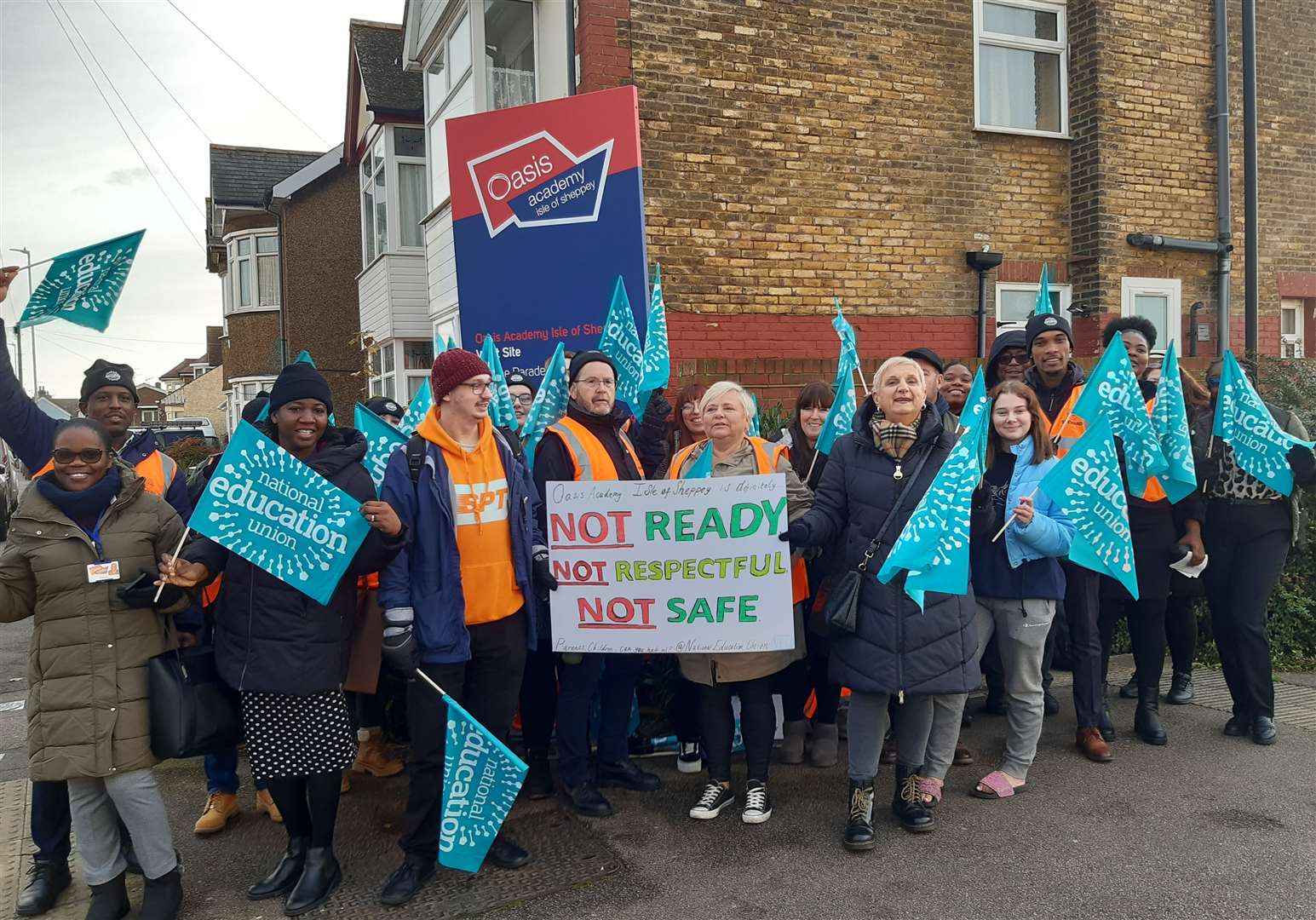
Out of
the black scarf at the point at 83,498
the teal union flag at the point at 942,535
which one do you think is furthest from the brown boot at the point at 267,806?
the teal union flag at the point at 942,535

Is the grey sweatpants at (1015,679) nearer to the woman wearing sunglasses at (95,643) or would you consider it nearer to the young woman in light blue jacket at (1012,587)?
the young woman in light blue jacket at (1012,587)

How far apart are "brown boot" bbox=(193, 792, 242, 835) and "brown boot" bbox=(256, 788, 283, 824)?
0.10 meters

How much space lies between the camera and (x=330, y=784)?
3.88m

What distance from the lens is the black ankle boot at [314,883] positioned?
149 inches

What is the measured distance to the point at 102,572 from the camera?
3.57 meters

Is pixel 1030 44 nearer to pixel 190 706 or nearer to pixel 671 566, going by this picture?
pixel 671 566

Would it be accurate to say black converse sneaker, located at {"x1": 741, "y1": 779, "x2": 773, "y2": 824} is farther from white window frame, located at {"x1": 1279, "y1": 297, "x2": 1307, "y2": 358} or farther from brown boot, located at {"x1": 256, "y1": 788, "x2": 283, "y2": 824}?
white window frame, located at {"x1": 1279, "y1": 297, "x2": 1307, "y2": 358}

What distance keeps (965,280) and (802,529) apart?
697 cm

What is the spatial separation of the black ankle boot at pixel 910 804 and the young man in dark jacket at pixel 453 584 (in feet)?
5.25

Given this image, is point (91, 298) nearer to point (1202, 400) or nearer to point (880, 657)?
point (880, 657)

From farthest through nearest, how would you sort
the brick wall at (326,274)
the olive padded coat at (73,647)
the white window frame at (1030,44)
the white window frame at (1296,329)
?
the brick wall at (326,274) → the white window frame at (1296,329) → the white window frame at (1030,44) → the olive padded coat at (73,647)

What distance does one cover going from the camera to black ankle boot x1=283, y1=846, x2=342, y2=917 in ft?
12.4

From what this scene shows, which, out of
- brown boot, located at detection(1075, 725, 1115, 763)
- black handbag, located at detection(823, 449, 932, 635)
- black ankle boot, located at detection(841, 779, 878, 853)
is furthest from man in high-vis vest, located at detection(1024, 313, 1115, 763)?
black ankle boot, located at detection(841, 779, 878, 853)

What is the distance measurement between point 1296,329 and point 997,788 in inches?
382
